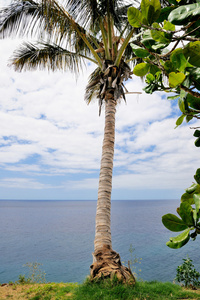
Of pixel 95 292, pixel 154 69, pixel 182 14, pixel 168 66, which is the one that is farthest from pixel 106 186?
pixel 182 14

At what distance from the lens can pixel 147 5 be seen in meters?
0.69

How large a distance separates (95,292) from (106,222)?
1.41m

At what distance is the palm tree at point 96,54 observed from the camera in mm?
5035

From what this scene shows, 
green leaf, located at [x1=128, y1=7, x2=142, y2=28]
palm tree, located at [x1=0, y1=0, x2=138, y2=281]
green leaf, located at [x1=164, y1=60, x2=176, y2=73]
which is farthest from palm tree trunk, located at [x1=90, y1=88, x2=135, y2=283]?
green leaf, located at [x1=128, y1=7, x2=142, y2=28]

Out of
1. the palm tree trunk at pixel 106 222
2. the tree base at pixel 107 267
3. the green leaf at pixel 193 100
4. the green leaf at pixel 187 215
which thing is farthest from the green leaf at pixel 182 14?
the tree base at pixel 107 267

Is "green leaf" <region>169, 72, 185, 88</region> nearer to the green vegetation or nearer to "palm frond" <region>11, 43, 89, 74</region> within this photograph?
the green vegetation

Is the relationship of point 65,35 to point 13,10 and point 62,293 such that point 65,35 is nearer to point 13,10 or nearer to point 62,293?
point 13,10

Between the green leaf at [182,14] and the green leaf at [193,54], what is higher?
the green leaf at [182,14]

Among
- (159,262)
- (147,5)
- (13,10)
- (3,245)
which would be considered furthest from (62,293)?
(3,245)

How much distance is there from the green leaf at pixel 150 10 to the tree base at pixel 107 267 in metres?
5.00

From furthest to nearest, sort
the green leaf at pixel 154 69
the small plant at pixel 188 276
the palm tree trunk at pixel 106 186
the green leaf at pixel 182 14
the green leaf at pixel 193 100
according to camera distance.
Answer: the small plant at pixel 188 276 < the palm tree trunk at pixel 106 186 < the green leaf at pixel 154 69 < the green leaf at pixel 193 100 < the green leaf at pixel 182 14

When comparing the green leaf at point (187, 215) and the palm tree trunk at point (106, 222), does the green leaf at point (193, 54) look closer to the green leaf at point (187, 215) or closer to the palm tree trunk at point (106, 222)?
the green leaf at point (187, 215)

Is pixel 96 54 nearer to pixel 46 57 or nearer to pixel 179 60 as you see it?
pixel 46 57

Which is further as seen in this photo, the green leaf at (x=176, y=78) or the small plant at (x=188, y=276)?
the small plant at (x=188, y=276)
